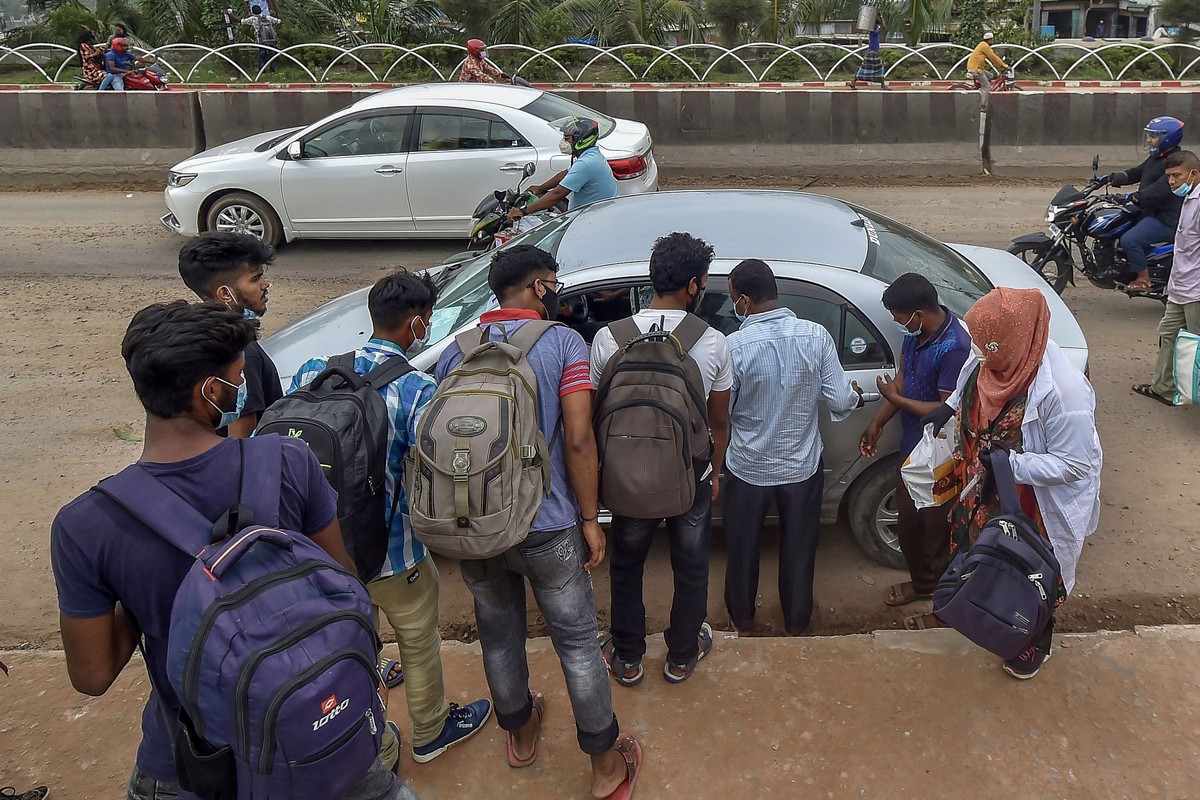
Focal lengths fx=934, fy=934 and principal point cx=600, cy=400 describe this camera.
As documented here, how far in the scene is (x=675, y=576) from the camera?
3449 millimetres

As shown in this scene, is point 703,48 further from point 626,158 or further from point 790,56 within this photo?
point 626,158

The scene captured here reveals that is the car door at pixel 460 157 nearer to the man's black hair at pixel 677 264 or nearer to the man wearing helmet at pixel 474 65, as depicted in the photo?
the man wearing helmet at pixel 474 65

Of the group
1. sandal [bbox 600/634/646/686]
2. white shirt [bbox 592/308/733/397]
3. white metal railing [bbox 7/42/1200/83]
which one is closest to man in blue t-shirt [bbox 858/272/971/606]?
white shirt [bbox 592/308/733/397]

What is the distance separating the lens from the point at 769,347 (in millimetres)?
3414

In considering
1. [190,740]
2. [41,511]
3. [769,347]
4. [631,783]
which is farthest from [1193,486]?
[41,511]

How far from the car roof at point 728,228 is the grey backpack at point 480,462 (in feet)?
6.03

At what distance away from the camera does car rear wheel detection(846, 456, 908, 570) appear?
4.26 meters

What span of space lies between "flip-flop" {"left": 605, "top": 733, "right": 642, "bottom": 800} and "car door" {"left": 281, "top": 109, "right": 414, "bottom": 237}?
272 inches

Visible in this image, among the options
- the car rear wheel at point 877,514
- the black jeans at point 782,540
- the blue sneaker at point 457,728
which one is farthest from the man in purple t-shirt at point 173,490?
the car rear wheel at point 877,514

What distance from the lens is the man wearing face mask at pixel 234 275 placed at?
3158 millimetres

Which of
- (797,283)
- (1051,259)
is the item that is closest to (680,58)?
(1051,259)

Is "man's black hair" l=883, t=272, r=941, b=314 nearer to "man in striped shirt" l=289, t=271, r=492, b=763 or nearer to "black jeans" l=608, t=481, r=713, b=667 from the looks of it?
"black jeans" l=608, t=481, r=713, b=667

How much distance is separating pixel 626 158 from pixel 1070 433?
20.8ft

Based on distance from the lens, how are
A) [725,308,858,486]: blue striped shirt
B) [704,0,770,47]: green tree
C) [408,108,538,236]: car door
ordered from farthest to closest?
[704,0,770,47]: green tree, [408,108,538,236]: car door, [725,308,858,486]: blue striped shirt
